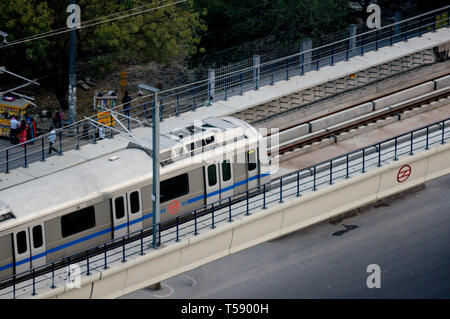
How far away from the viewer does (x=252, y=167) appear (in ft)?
101

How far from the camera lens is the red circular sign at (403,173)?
31.3 meters

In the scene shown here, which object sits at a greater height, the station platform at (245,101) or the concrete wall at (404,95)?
the station platform at (245,101)

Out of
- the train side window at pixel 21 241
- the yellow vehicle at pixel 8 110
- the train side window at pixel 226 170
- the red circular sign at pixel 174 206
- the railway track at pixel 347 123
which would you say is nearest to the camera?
the train side window at pixel 21 241

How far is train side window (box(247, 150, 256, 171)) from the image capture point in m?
30.7

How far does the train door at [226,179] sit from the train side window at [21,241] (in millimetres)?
6483

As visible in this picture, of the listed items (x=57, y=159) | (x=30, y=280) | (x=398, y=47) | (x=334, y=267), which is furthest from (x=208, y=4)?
(x=30, y=280)

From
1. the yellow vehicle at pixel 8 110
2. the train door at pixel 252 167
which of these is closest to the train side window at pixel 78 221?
the train door at pixel 252 167

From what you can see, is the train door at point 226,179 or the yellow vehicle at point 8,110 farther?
the yellow vehicle at point 8,110

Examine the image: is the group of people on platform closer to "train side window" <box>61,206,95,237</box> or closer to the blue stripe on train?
the blue stripe on train

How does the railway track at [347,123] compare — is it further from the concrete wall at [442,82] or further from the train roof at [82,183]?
the train roof at [82,183]

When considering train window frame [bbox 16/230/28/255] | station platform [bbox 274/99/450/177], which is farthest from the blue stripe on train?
station platform [bbox 274/99/450/177]

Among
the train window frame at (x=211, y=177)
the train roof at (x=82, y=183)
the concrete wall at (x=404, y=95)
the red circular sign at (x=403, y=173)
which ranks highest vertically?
the train roof at (x=82, y=183)

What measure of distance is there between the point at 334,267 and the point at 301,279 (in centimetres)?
127
